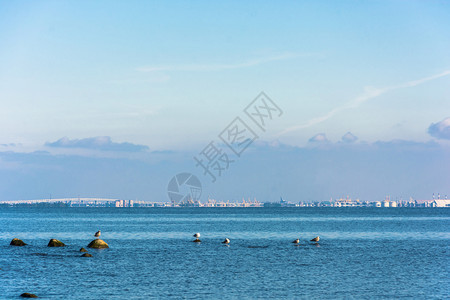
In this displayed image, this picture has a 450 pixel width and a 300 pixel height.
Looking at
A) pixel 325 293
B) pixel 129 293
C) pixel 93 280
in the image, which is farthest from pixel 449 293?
pixel 93 280

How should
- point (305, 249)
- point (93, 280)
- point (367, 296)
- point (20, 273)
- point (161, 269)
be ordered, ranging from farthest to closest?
point (305, 249), point (161, 269), point (20, 273), point (93, 280), point (367, 296)

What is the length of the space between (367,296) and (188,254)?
38444 millimetres

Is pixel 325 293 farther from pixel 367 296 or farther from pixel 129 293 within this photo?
pixel 129 293

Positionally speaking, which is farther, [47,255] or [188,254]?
[188,254]

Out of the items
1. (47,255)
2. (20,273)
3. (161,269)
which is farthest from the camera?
(47,255)

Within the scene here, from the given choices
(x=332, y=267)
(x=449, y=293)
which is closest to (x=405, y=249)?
(x=332, y=267)

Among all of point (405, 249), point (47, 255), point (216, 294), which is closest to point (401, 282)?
point (216, 294)

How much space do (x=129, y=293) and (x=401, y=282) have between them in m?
27.1

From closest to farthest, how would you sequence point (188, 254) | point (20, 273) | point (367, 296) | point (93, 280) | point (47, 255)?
point (367, 296) < point (93, 280) < point (20, 273) < point (47, 255) < point (188, 254)

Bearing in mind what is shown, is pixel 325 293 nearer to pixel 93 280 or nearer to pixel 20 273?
A: pixel 93 280

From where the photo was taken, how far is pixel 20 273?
58062 mm

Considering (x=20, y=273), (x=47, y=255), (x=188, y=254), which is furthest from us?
(x=188, y=254)

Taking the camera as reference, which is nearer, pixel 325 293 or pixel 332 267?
pixel 325 293

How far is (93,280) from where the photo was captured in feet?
179
